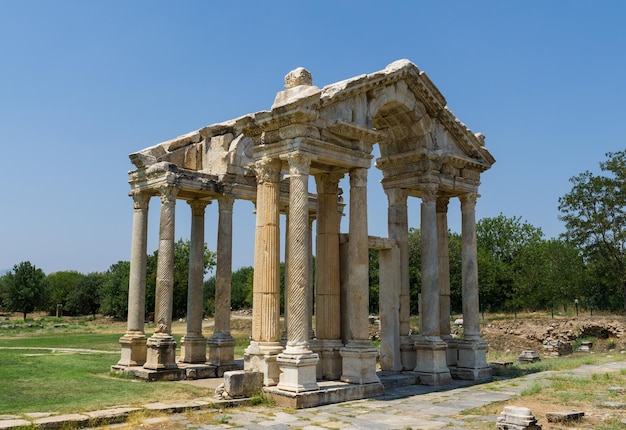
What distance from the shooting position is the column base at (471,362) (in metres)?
16.8

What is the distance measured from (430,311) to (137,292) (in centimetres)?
911

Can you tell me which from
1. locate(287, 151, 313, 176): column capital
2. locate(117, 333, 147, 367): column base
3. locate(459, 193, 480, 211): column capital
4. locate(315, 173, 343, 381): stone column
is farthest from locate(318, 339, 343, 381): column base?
locate(459, 193, 480, 211): column capital

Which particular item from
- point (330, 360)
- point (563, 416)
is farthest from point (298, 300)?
point (563, 416)

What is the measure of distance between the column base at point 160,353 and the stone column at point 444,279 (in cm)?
829

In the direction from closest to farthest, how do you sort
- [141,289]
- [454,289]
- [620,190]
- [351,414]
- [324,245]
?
[351,414] → [324,245] → [141,289] → [620,190] → [454,289]

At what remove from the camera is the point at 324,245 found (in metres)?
15.2

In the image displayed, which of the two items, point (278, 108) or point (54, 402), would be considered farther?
point (278, 108)

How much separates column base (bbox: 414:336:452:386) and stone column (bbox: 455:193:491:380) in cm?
112

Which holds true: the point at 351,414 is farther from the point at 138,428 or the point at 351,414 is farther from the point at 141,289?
the point at 141,289

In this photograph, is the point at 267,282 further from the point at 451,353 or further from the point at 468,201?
the point at 468,201

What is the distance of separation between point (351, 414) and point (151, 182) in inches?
409

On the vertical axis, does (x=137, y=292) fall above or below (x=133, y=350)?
above

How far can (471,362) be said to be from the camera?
55.7 feet

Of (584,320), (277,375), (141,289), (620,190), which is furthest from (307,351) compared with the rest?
(620,190)
